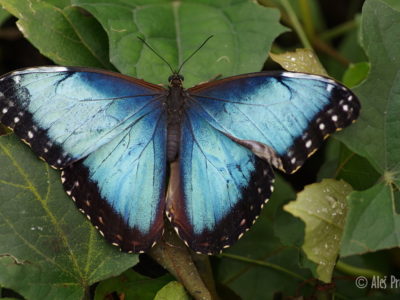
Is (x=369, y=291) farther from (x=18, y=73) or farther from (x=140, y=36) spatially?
(x=18, y=73)

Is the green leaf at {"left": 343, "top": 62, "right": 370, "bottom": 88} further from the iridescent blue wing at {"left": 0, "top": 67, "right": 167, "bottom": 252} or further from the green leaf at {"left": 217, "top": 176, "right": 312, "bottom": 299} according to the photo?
the iridescent blue wing at {"left": 0, "top": 67, "right": 167, "bottom": 252}

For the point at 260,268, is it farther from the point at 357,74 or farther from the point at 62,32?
the point at 62,32

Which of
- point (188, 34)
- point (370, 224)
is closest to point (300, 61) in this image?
point (188, 34)

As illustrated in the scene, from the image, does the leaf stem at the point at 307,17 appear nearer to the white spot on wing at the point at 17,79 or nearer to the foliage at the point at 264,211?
the foliage at the point at 264,211

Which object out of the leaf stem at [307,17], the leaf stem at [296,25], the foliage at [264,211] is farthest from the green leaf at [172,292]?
the leaf stem at [307,17]

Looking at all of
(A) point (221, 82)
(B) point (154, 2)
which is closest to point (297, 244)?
(A) point (221, 82)

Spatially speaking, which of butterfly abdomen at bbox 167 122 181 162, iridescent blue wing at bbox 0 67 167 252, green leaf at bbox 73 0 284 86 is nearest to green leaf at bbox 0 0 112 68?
green leaf at bbox 73 0 284 86
